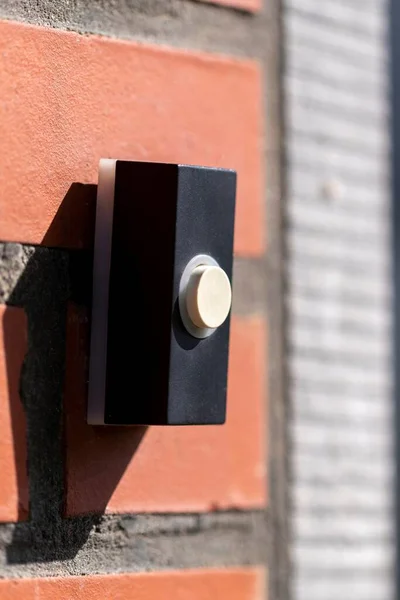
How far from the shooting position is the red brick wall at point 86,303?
3.58 feet

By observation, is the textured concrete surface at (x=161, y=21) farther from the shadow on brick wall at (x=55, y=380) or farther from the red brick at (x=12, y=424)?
the red brick at (x=12, y=424)

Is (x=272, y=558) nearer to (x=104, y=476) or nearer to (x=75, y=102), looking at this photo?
(x=104, y=476)

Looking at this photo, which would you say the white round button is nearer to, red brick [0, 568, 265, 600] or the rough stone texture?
red brick [0, 568, 265, 600]

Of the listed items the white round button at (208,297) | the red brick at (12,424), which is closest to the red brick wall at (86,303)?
the red brick at (12,424)

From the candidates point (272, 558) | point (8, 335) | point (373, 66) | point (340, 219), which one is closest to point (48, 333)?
point (8, 335)

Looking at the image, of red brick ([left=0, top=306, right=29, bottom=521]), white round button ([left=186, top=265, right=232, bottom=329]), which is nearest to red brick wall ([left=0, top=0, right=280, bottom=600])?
red brick ([left=0, top=306, right=29, bottom=521])

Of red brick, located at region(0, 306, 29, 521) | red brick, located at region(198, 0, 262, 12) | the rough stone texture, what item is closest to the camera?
red brick, located at region(0, 306, 29, 521)

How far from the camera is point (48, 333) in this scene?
1.11 metres

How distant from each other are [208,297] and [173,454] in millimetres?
240

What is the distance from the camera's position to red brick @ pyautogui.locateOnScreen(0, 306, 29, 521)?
1066mm

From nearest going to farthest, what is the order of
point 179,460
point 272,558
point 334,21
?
point 179,460 → point 272,558 → point 334,21

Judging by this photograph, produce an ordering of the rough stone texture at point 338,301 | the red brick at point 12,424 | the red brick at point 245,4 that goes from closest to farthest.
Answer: the red brick at point 12,424 → the red brick at point 245,4 → the rough stone texture at point 338,301

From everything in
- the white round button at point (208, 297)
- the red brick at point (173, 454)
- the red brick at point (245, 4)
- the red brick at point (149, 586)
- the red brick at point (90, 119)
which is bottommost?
the red brick at point (149, 586)

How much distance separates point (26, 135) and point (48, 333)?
0.20 m
